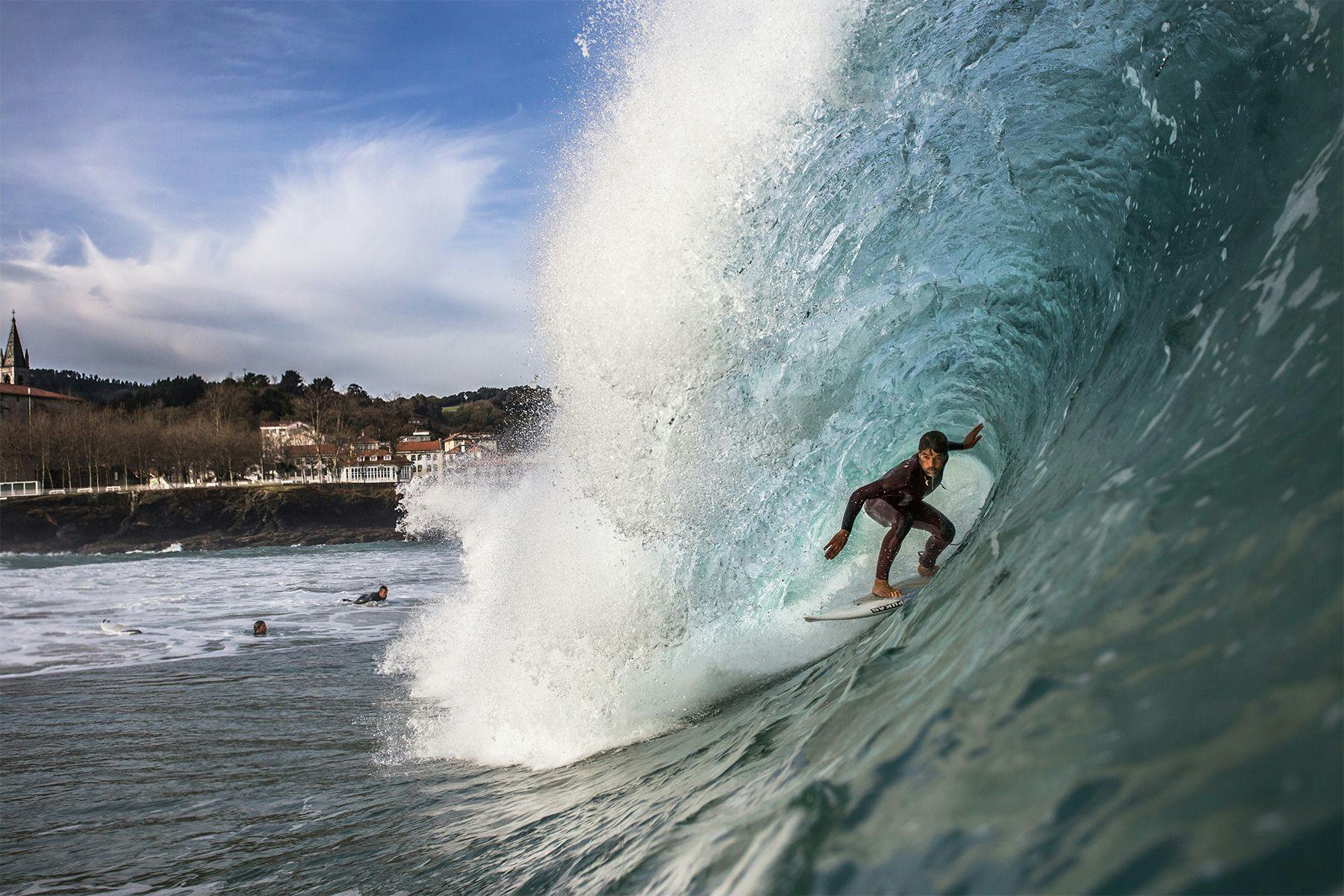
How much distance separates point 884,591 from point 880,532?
7.83ft

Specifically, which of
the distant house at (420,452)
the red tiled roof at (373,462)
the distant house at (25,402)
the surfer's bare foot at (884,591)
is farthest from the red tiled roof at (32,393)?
the surfer's bare foot at (884,591)

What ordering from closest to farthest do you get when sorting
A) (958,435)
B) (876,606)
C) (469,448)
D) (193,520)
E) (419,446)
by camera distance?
(876,606), (958,435), (193,520), (469,448), (419,446)

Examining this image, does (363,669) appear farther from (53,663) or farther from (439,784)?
(439,784)

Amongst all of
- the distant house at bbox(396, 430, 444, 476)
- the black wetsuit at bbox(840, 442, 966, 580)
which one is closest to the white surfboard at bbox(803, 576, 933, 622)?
the black wetsuit at bbox(840, 442, 966, 580)

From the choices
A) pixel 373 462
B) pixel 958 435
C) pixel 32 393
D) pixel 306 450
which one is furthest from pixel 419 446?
pixel 958 435

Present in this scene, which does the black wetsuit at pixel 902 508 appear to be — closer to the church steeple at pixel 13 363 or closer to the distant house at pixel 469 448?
the distant house at pixel 469 448

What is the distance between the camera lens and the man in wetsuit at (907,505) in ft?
18.7

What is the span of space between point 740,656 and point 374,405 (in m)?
101

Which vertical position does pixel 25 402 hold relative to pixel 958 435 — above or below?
above

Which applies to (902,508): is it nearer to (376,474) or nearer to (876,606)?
(876,606)

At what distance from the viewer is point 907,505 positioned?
19.4 ft

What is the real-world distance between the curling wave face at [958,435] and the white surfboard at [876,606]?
219 millimetres

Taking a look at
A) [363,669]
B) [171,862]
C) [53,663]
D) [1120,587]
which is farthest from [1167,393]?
[53,663]

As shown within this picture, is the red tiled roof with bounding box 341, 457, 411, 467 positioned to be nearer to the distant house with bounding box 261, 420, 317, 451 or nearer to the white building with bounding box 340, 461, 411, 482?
the distant house with bounding box 261, 420, 317, 451
